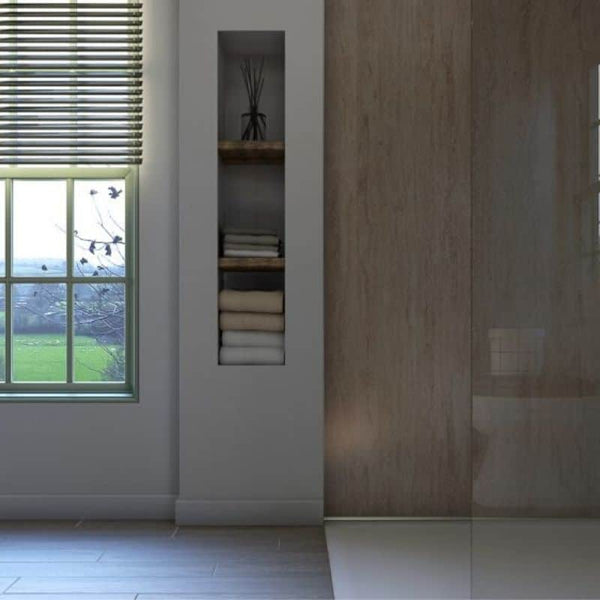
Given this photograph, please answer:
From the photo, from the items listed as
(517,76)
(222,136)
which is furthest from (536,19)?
(222,136)

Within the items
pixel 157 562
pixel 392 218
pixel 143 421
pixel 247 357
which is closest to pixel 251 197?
pixel 392 218

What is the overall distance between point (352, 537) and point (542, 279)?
7.21 ft

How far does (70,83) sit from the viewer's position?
12.5ft

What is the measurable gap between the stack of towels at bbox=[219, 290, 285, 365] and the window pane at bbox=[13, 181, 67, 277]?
0.80 m

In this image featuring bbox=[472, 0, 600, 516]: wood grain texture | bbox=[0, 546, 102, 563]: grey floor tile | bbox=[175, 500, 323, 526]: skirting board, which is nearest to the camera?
bbox=[472, 0, 600, 516]: wood grain texture

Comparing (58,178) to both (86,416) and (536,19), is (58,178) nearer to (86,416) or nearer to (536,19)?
(86,416)

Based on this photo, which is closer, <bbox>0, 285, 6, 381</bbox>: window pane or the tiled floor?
the tiled floor

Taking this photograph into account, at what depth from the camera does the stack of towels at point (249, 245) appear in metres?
3.76

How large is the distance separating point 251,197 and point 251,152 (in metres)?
0.27

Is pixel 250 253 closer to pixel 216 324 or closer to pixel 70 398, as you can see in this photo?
pixel 216 324

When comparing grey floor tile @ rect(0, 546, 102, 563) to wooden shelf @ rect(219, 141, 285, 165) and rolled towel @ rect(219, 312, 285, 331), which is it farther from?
wooden shelf @ rect(219, 141, 285, 165)

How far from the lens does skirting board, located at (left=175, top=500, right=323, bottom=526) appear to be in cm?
369

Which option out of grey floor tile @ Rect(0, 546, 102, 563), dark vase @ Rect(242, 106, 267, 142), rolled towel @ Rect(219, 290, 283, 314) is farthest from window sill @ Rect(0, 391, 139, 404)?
dark vase @ Rect(242, 106, 267, 142)

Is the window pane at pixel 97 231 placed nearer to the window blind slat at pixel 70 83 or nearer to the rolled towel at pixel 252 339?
the window blind slat at pixel 70 83
